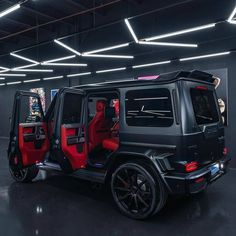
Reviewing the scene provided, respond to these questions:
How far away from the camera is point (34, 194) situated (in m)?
3.67

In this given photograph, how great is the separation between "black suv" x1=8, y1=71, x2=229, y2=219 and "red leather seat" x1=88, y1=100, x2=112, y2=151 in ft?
0.05

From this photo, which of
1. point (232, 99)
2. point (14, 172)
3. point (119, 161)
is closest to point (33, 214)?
point (119, 161)

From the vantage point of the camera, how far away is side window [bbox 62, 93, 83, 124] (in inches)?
138

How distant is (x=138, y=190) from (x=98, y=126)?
56.1 inches

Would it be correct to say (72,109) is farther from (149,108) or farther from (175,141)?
(175,141)

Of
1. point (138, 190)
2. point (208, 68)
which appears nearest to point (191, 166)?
point (138, 190)

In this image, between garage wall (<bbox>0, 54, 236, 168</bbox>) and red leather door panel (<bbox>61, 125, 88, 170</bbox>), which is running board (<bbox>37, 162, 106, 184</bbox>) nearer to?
red leather door panel (<bbox>61, 125, 88, 170</bbox>)

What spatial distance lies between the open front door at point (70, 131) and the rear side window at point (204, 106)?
5.48ft

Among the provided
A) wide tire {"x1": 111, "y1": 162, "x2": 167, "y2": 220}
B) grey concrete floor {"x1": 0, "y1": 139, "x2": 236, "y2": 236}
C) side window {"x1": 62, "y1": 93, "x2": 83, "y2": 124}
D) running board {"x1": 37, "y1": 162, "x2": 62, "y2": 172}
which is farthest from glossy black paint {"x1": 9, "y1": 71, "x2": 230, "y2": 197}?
running board {"x1": 37, "y1": 162, "x2": 62, "y2": 172}

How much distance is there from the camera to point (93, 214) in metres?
2.98

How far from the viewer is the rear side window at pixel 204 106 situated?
109 inches

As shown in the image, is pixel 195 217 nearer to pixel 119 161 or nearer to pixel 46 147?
pixel 119 161

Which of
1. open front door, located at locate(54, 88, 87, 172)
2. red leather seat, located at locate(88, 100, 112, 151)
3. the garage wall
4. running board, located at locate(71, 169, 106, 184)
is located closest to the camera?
running board, located at locate(71, 169, 106, 184)

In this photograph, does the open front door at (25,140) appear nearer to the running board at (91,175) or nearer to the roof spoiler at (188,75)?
the running board at (91,175)
